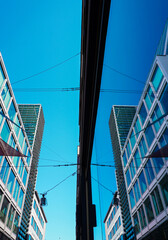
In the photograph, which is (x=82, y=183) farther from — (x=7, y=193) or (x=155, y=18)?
(x=7, y=193)

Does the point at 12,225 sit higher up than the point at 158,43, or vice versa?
the point at 12,225

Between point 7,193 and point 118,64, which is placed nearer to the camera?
point 118,64

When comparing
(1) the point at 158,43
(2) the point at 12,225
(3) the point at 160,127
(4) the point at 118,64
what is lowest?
(3) the point at 160,127

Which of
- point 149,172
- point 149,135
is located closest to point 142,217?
point 149,172

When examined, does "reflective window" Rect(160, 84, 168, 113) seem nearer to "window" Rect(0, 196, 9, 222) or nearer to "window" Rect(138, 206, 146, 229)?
"window" Rect(138, 206, 146, 229)

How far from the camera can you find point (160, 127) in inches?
20.8

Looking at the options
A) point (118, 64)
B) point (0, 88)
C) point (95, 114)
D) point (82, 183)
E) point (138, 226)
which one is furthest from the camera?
point (0, 88)

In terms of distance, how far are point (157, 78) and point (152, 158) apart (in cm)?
24

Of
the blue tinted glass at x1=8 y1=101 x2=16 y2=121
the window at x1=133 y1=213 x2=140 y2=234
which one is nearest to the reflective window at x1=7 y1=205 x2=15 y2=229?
the blue tinted glass at x1=8 y1=101 x2=16 y2=121

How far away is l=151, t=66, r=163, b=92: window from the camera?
19.6 inches

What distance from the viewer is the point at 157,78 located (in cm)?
53

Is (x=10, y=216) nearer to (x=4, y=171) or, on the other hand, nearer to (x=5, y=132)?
(x=4, y=171)

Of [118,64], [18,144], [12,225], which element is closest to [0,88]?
[18,144]

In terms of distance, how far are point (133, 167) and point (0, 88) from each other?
61.7 feet
